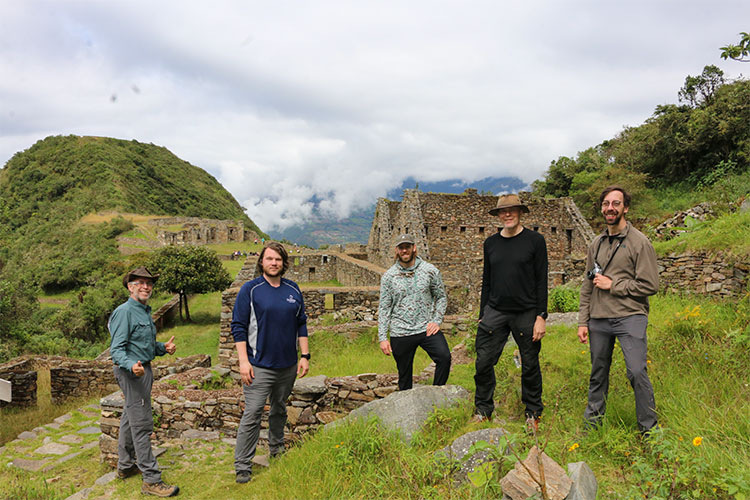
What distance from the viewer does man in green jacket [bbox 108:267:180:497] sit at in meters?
3.95

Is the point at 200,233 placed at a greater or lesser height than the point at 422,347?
greater

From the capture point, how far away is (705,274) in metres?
6.40

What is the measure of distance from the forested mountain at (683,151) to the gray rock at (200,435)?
1841 cm

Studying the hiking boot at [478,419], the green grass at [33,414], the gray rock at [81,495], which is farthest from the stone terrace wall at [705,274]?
the green grass at [33,414]

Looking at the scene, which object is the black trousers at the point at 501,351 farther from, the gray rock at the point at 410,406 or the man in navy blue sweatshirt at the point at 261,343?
the man in navy blue sweatshirt at the point at 261,343

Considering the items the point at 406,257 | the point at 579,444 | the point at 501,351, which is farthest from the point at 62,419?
the point at 579,444

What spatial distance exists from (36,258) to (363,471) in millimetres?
67244

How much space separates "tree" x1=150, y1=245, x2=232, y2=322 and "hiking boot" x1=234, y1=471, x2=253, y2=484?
17865mm

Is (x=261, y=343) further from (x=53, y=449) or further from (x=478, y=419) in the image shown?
(x=53, y=449)

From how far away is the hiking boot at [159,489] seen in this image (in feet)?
12.8

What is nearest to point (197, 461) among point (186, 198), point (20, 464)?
point (20, 464)

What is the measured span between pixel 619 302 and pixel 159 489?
4698 mm

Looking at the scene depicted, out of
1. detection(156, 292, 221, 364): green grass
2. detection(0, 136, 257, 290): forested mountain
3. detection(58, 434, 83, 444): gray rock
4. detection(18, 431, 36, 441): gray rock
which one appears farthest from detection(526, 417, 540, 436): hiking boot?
detection(0, 136, 257, 290): forested mountain

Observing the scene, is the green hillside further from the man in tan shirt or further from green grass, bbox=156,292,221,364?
the man in tan shirt
